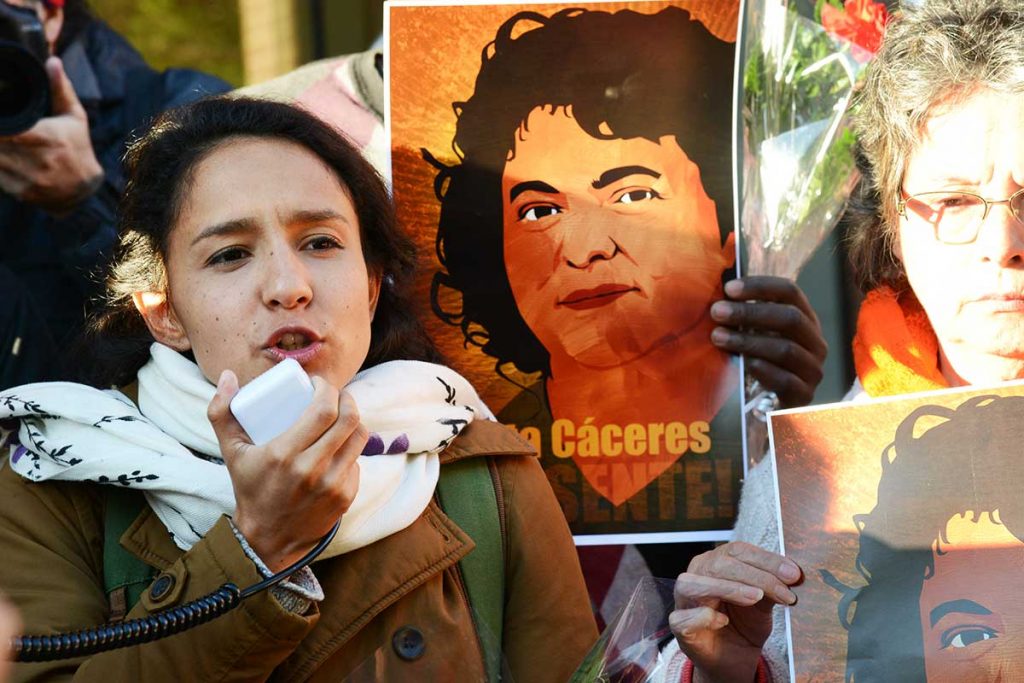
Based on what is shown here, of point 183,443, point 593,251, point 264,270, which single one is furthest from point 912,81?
point 183,443

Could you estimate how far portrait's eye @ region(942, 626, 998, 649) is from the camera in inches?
77.9

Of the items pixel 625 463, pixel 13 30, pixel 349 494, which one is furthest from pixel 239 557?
pixel 13 30

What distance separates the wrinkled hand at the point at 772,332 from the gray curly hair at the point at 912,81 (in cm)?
19

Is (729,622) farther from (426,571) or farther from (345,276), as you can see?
(345,276)

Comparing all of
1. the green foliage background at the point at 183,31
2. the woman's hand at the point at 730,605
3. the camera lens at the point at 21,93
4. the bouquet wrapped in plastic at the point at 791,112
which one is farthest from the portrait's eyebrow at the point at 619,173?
the camera lens at the point at 21,93

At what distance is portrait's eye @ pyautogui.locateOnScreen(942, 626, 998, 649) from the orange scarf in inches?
24.4

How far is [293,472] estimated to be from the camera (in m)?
1.79

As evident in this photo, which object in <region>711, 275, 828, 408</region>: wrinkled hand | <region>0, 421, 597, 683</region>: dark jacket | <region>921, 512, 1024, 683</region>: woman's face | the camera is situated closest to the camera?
<region>0, 421, 597, 683</region>: dark jacket

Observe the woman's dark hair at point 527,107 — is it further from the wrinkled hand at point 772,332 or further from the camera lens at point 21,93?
the camera lens at point 21,93

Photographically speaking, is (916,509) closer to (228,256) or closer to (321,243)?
(321,243)

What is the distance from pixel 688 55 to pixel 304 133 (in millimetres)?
848

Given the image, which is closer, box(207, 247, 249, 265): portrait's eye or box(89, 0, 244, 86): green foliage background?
box(207, 247, 249, 265): portrait's eye

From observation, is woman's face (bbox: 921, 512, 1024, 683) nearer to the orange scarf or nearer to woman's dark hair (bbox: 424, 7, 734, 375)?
the orange scarf

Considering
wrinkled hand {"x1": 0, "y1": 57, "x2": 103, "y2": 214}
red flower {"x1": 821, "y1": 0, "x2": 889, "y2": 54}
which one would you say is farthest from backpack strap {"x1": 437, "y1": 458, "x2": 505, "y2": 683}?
red flower {"x1": 821, "y1": 0, "x2": 889, "y2": 54}
